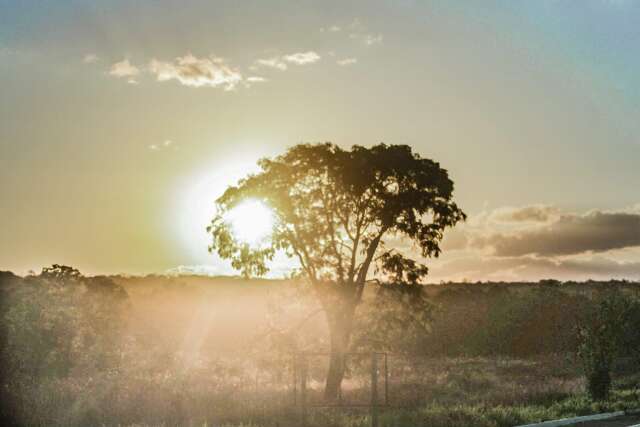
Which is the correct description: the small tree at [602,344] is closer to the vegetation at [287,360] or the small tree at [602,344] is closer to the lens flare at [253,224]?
the vegetation at [287,360]

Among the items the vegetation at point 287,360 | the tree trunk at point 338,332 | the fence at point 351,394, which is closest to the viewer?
the fence at point 351,394

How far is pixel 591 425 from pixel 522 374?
21198 millimetres

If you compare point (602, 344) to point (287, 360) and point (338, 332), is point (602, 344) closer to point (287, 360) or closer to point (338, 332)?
point (338, 332)

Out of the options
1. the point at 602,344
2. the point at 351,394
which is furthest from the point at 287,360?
the point at 602,344

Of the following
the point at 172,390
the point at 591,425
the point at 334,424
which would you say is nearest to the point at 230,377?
the point at 172,390

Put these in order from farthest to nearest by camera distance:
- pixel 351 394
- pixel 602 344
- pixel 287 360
→ pixel 287 360, pixel 351 394, pixel 602 344

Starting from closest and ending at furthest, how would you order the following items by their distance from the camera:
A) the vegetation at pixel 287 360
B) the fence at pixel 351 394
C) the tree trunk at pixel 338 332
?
the fence at pixel 351 394, the vegetation at pixel 287 360, the tree trunk at pixel 338 332

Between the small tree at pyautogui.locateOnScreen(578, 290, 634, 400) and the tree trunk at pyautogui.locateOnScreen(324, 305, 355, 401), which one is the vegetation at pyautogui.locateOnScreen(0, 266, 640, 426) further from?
the tree trunk at pyautogui.locateOnScreen(324, 305, 355, 401)

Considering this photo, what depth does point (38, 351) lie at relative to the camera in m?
32.9

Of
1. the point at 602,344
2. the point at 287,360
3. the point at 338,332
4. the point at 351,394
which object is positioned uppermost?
the point at 338,332

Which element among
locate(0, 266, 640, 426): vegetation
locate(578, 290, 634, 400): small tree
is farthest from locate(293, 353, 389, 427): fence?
locate(578, 290, 634, 400): small tree

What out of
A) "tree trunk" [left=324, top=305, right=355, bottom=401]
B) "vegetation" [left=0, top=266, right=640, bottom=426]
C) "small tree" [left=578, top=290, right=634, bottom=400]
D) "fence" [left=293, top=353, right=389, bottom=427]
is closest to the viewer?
"fence" [left=293, top=353, right=389, bottom=427]

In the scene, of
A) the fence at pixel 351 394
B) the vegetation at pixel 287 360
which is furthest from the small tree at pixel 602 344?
the fence at pixel 351 394

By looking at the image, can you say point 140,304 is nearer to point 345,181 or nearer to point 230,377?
point 230,377
